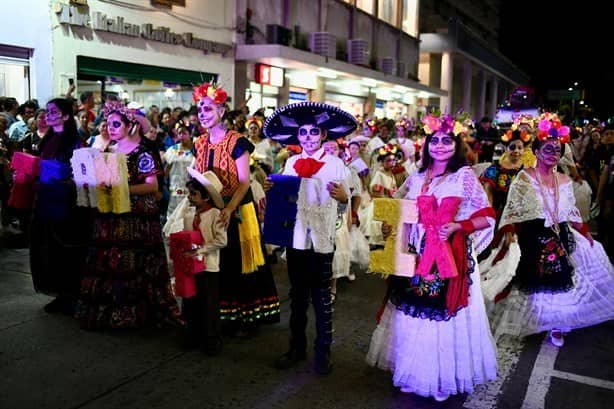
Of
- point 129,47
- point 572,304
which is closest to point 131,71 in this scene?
point 129,47

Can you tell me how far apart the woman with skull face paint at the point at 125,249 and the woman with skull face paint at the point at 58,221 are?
16.7 inches

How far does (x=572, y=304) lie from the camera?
5.65m

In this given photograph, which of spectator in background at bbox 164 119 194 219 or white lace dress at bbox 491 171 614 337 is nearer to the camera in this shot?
white lace dress at bbox 491 171 614 337

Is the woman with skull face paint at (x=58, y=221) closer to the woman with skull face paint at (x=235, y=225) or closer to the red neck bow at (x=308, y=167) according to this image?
the woman with skull face paint at (x=235, y=225)

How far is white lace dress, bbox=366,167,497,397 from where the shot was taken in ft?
13.5

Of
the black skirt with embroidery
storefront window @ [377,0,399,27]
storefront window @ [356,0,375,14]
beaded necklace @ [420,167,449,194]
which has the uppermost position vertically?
storefront window @ [377,0,399,27]

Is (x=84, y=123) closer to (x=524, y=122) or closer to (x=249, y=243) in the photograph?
(x=249, y=243)

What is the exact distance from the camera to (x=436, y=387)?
4.14m

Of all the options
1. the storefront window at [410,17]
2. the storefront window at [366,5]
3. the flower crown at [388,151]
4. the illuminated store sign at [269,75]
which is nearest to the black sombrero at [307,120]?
the flower crown at [388,151]

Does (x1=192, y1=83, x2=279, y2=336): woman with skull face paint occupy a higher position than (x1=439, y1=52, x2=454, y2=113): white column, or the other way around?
(x1=439, y1=52, x2=454, y2=113): white column

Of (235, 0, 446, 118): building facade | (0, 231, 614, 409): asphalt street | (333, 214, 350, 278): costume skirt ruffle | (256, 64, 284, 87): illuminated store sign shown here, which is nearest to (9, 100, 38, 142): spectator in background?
(0, 231, 614, 409): asphalt street

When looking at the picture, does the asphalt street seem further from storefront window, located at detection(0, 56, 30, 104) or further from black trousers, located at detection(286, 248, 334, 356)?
storefront window, located at detection(0, 56, 30, 104)

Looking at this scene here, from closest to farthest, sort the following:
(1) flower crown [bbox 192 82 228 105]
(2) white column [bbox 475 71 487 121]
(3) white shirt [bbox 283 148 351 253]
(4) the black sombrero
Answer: (3) white shirt [bbox 283 148 351 253] → (4) the black sombrero → (1) flower crown [bbox 192 82 228 105] → (2) white column [bbox 475 71 487 121]

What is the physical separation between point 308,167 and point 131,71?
1080 centimetres
